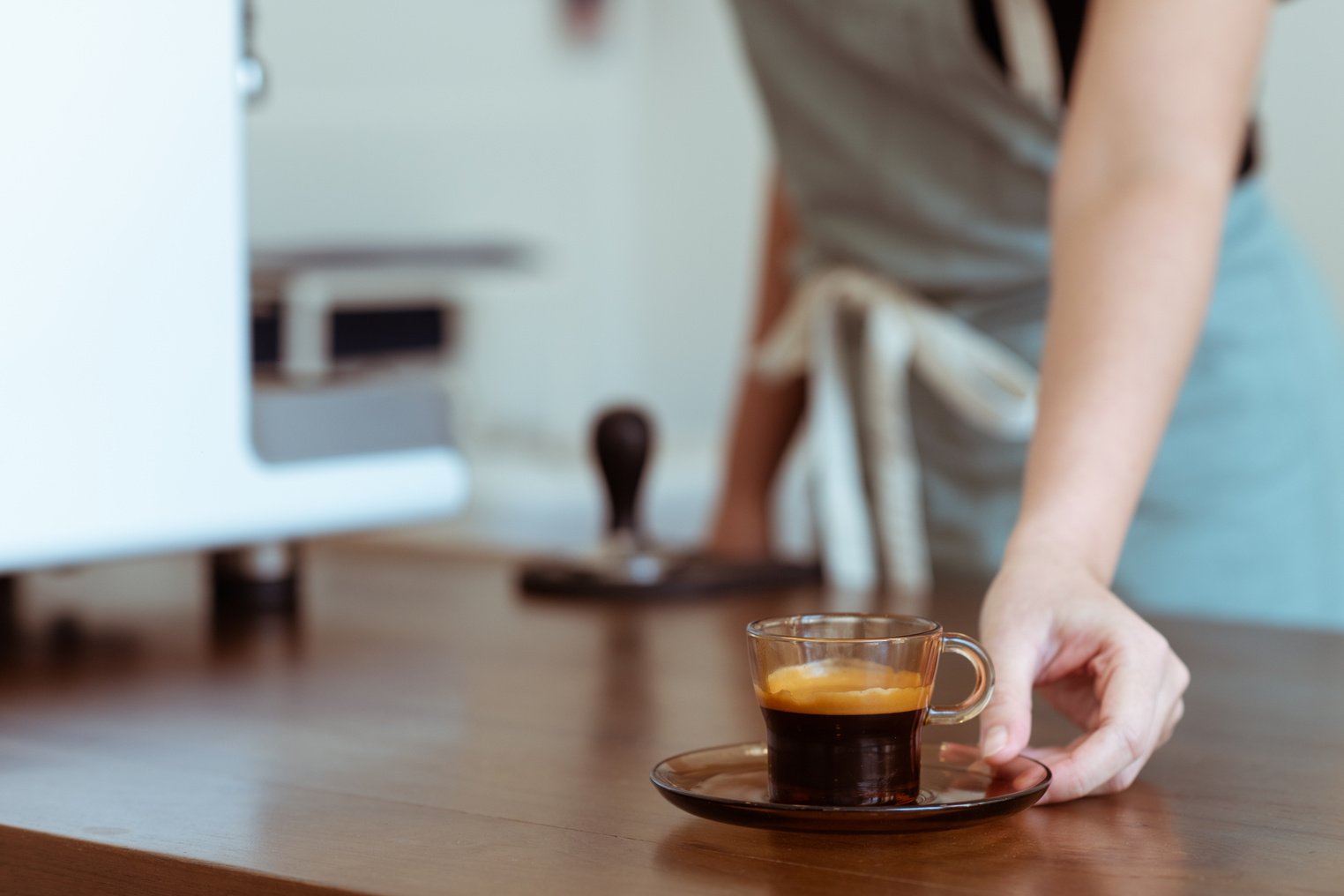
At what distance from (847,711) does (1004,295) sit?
0.87 metres

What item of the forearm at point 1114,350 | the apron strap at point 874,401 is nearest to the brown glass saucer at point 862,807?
the forearm at point 1114,350

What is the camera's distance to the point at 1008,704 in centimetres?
66

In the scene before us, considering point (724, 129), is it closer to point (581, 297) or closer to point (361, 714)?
point (581, 297)

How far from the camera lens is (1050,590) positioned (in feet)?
2.34

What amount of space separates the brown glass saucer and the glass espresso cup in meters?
0.01

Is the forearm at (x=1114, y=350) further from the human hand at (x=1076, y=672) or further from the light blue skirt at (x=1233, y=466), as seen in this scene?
the light blue skirt at (x=1233, y=466)

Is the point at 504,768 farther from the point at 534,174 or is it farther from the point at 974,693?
the point at 534,174

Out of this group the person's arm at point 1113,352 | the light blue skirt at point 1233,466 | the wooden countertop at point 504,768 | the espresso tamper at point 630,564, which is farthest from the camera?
the light blue skirt at point 1233,466

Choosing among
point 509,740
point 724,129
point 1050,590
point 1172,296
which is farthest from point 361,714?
point 724,129

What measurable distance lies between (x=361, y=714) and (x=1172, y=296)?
1.54 ft

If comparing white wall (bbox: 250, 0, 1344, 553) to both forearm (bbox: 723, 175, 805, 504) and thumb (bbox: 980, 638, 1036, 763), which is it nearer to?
forearm (bbox: 723, 175, 805, 504)

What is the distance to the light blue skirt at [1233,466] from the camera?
1.35m

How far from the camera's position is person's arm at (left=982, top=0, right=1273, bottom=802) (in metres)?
0.67

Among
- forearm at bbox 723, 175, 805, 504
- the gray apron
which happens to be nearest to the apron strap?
the gray apron
